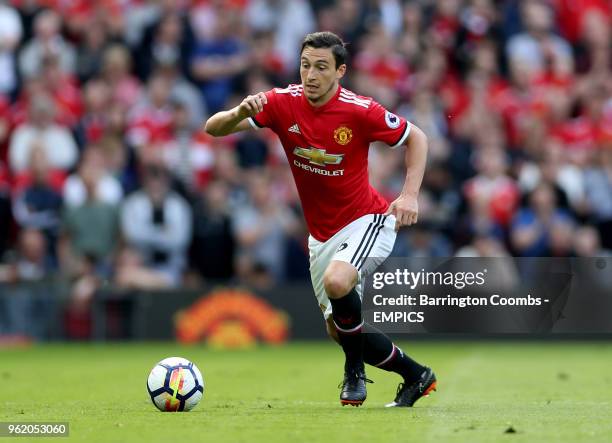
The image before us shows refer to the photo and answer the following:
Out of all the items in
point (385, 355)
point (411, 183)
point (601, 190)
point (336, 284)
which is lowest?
point (385, 355)

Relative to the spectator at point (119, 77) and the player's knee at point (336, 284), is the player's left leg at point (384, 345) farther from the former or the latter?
the spectator at point (119, 77)

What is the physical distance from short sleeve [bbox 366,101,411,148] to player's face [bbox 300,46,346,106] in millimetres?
375

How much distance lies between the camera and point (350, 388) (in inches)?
381

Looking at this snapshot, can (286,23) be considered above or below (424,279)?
above

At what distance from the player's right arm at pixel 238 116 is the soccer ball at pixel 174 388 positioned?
1.71 meters

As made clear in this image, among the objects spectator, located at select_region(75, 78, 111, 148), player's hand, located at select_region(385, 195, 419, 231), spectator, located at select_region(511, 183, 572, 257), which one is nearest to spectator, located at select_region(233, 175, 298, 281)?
spectator, located at select_region(75, 78, 111, 148)

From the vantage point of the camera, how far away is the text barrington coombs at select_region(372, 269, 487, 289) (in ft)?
34.2

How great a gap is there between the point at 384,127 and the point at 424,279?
4.87 ft

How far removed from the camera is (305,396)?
36.1 ft

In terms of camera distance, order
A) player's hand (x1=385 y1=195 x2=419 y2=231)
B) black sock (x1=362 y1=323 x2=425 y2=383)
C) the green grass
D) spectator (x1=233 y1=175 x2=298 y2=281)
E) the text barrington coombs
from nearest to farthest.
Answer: the green grass, player's hand (x1=385 y1=195 x2=419 y2=231), black sock (x1=362 y1=323 x2=425 y2=383), the text barrington coombs, spectator (x1=233 y1=175 x2=298 y2=281)

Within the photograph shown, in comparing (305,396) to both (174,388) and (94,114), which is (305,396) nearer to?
(174,388)

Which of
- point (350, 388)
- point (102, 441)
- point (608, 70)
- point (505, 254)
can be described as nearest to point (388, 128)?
point (350, 388)

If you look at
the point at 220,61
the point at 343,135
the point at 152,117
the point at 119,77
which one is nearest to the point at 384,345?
the point at 343,135

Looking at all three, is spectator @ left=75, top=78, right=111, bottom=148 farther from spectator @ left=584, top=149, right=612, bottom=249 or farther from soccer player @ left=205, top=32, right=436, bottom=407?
soccer player @ left=205, top=32, right=436, bottom=407
